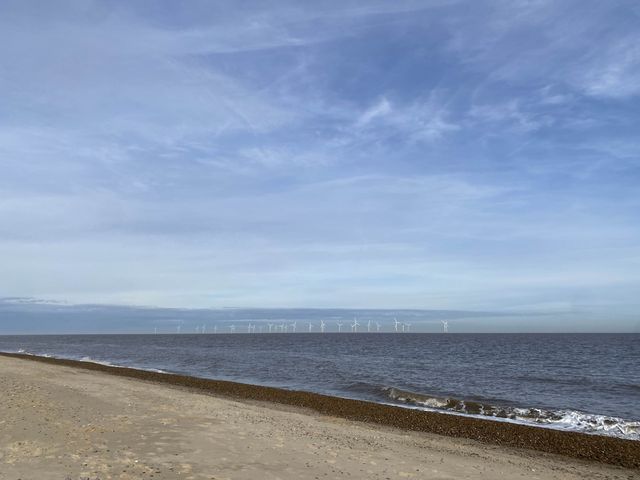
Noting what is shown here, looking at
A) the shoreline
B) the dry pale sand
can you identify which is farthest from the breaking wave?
the dry pale sand

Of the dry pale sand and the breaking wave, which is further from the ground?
the dry pale sand

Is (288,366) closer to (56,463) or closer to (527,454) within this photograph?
(527,454)

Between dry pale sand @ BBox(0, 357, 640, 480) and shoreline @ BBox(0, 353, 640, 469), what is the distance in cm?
110

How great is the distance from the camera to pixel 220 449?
1374 centimetres

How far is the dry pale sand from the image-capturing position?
1155 cm

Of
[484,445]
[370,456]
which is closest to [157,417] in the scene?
[370,456]

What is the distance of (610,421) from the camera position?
2416cm

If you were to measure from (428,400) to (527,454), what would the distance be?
529 inches

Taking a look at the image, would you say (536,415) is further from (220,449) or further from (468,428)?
(220,449)

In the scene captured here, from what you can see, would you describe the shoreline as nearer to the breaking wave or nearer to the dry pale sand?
the dry pale sand

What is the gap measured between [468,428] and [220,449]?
11.9 meters

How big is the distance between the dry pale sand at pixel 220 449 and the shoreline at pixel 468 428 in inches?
43.5

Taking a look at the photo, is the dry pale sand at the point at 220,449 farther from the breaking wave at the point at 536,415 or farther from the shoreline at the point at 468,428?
the breaking wave at the point at 536,415

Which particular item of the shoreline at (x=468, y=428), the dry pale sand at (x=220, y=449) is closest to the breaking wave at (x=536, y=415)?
the shoreline at (x=468, y=428)
